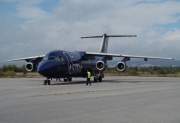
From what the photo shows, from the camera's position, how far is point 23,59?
122ft

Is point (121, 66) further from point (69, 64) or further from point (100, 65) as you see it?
point (69, 64)

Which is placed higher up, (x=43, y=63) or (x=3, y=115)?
(x=43, y=63)

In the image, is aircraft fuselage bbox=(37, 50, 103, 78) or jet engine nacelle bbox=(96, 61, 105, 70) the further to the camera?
jet engine nacelle bbox=(96, 61, 105, 70)

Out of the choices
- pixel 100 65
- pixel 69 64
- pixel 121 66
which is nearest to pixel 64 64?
pixel 69 64

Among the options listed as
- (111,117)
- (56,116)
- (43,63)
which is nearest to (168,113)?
(111,117)

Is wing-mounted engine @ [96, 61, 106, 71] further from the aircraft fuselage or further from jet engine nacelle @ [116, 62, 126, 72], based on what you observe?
jet engine nacelle @ [116, 62, 126, 72]

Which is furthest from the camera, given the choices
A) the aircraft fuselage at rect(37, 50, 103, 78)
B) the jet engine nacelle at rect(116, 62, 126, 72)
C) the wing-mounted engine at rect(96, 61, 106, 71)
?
the jet engine nacelle at rect(116, 62, 126, 72)

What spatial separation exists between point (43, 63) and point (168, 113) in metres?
19.0

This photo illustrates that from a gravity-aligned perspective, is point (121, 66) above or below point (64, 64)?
below

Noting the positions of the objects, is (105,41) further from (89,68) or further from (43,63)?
(43,63)

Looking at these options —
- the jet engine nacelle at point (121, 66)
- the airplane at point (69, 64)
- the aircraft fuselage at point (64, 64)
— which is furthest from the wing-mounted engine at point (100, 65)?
the jet engine nacelle at point (121, 66)

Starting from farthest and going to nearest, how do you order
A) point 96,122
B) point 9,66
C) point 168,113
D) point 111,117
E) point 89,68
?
point 9,66 < point 89,68 < point 168,113 < point 111,117 < point 96,122

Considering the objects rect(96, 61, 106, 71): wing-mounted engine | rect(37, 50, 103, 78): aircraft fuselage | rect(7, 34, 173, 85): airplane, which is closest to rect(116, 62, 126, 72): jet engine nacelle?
rect(7, 34, 173, 85): airplane

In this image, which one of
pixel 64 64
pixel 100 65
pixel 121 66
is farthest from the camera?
pixel 121 66
